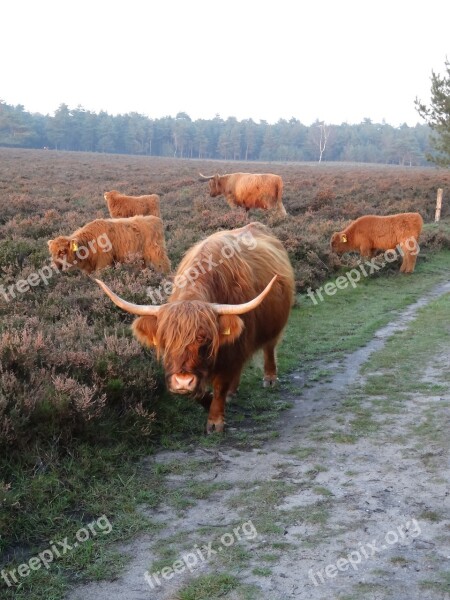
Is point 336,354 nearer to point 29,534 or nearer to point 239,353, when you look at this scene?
point 239,353

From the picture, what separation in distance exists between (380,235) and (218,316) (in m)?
10.2

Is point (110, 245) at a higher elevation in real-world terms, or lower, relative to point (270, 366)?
higher

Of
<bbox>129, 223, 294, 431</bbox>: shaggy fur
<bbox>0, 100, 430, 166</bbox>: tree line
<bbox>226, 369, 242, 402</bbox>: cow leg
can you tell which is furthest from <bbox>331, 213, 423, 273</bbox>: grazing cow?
<bbox>0, 100, 430, 166</bbox>: tree line

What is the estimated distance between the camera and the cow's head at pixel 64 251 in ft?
32.5

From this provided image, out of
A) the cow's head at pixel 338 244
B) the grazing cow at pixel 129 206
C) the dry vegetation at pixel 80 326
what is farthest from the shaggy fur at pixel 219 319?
the grazing cow at pixel 129 206

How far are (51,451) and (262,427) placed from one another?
2.00 meters

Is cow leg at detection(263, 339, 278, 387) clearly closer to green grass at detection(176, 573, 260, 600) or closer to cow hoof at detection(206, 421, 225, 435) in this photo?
cow hoof at detection(206, 421, 225, 435)

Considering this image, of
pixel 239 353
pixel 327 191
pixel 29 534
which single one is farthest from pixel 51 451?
pixel 327 191

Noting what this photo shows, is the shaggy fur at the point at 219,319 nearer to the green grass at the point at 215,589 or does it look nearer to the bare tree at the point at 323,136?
the green grass at the point at 215,589

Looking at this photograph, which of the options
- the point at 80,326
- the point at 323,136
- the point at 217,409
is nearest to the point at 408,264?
the point at 80,326

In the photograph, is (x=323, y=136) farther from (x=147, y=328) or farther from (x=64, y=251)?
(x=147, y=328)

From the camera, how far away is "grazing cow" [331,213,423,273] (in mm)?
13742

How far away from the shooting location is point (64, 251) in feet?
32.8

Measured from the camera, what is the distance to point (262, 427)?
211 inches
